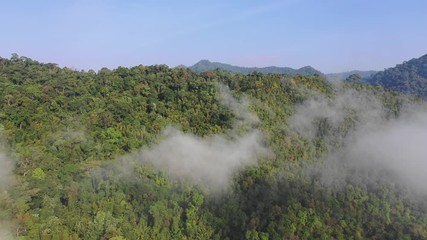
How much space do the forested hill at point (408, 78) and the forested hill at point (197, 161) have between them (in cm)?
9895

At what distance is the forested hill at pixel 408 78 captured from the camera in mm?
151125

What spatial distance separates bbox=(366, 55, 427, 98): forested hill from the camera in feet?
496

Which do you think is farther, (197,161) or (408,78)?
(408,78)

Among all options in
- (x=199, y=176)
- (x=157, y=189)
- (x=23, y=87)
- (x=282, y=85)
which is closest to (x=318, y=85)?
(x=282, y=85)

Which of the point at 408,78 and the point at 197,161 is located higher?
the point at 408,78

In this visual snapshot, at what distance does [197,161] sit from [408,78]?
140391mm

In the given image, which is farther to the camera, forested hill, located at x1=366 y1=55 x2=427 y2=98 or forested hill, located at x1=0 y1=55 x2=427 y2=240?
forested hill, located at x1=366 y1=55 x2=427 y2=98

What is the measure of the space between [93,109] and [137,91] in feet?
24.4

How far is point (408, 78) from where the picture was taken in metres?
162

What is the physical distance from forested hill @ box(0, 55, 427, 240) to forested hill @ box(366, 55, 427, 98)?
98951 mm

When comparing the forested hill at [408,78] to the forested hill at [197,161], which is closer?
the forested hill at [197,161]

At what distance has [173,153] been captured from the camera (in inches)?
1672

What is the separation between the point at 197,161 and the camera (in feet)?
140

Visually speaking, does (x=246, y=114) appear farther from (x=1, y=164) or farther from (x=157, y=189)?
(x=1, y=164)
